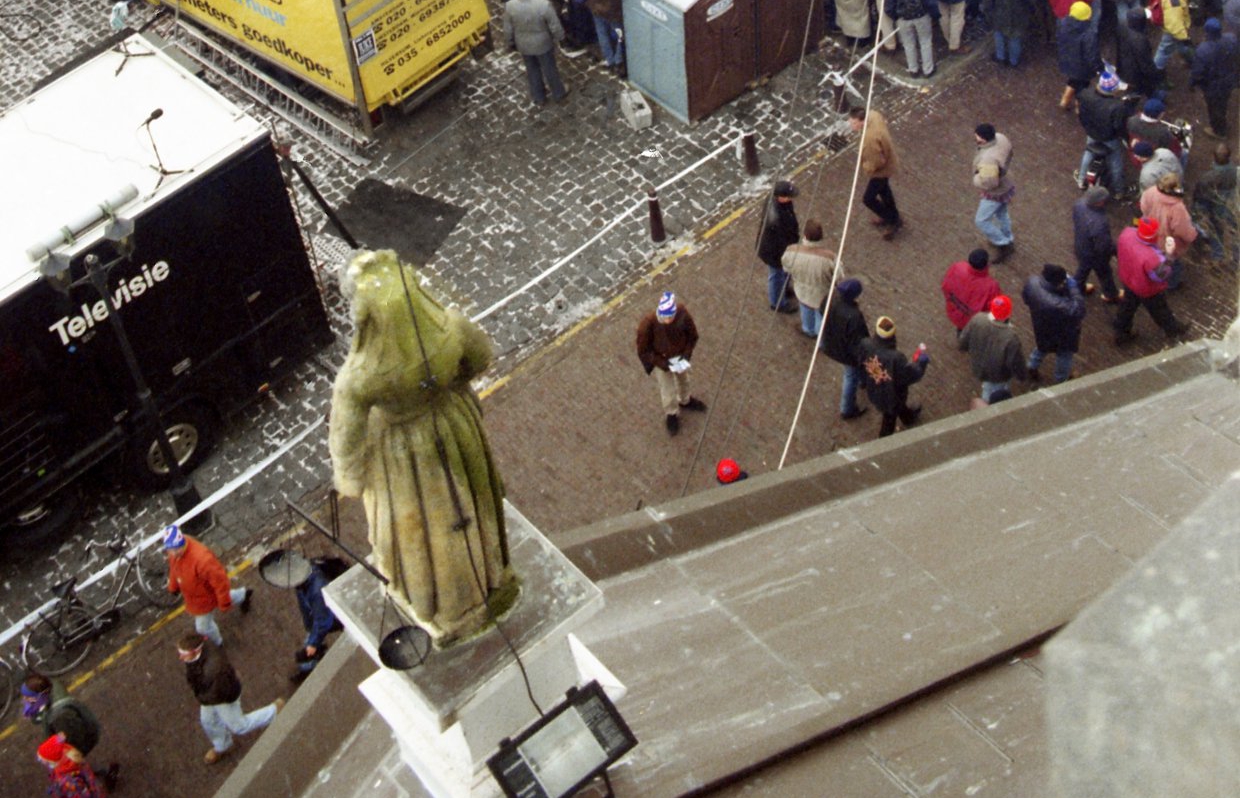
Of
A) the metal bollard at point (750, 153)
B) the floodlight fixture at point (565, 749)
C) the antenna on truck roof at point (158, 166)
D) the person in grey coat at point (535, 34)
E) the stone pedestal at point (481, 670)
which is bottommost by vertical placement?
the metal bollard at point (750, 153)

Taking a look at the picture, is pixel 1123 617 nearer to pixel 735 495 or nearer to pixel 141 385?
pixel 735 495

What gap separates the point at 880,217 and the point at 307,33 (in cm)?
728

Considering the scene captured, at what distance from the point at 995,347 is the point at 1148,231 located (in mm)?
2246

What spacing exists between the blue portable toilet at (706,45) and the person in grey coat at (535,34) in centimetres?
94

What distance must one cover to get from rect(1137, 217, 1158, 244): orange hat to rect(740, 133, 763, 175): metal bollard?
477cm

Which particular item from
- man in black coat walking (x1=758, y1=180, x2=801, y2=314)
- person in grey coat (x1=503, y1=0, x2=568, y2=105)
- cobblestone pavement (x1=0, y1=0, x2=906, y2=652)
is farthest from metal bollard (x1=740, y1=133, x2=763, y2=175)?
person in grey coat (x1=503, y1=0, x2=568, y2=105)

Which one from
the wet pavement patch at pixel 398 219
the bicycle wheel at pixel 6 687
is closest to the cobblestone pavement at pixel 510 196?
the wet pavement patch at pixel 398 219

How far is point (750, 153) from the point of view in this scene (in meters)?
16.8

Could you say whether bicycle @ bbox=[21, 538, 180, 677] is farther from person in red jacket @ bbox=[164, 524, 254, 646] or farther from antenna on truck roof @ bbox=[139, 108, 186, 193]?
antenna on truck roof @ bbox=[139, 108, 186, 193]

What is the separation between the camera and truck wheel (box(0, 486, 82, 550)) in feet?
44.4

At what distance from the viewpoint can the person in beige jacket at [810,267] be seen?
13.9m

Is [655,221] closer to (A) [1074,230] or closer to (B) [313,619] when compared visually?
(A) [1074,230]

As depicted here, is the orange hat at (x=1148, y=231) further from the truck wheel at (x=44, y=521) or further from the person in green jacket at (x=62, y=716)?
the truck wheel at (x=44, y=521)

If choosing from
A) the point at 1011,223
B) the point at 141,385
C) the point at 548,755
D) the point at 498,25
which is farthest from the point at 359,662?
the point at 498,25
